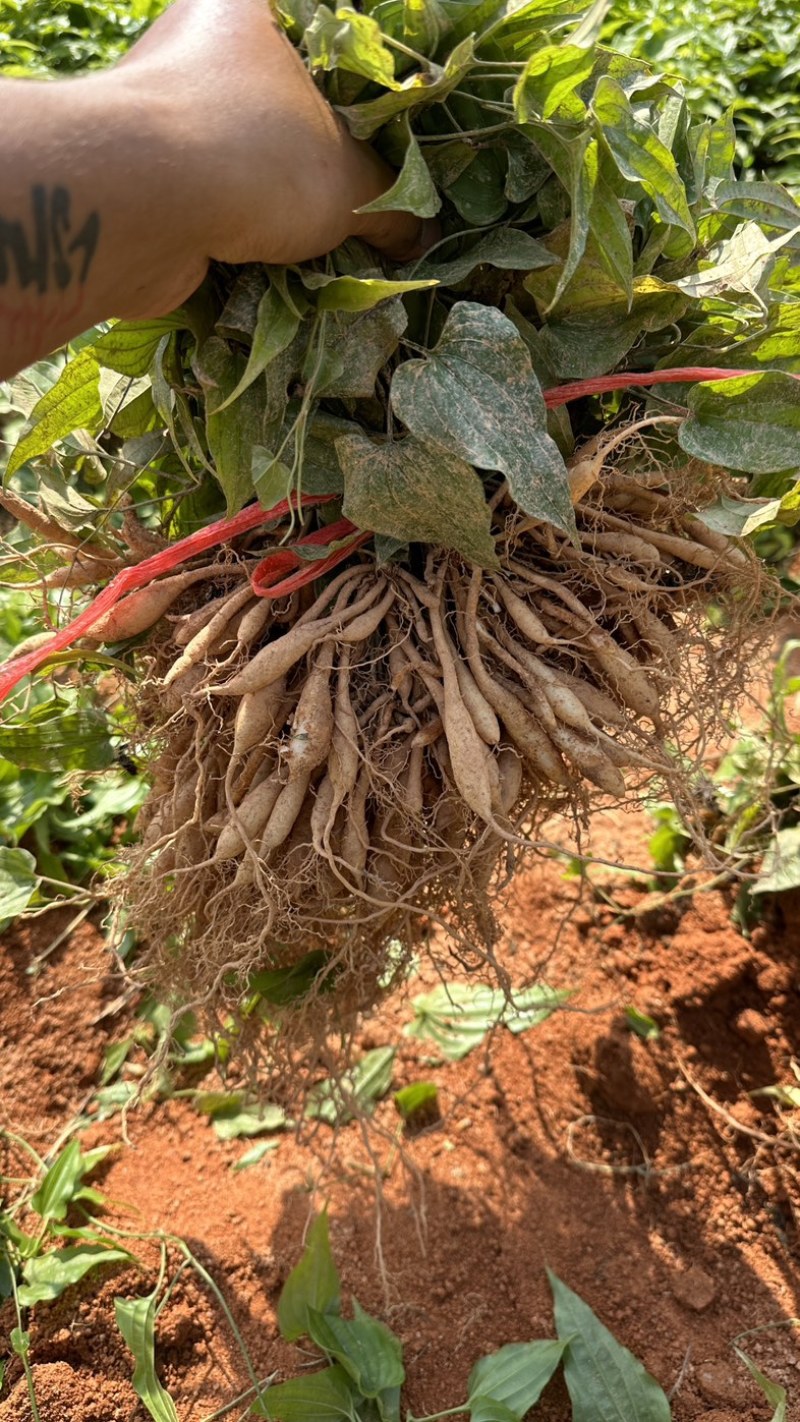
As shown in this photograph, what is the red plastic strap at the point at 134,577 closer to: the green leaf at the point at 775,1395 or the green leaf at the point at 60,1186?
the green leaf at the point at 60,1186

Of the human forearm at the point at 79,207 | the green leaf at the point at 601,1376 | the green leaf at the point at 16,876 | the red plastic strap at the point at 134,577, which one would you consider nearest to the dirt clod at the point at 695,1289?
the green leaf at the point at 601,1376

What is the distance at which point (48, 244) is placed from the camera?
0.59m

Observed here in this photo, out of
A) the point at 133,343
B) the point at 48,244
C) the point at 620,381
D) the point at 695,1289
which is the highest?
the point at 48,244

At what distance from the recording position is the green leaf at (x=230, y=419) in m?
0.80

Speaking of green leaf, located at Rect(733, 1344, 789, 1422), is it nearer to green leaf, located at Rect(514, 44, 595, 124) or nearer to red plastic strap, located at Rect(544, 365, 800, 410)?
red plastic strap, located at Rect(544, 365, 800, 410)

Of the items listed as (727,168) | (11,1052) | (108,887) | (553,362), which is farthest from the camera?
(11,1052)

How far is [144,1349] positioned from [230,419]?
3.23 ft

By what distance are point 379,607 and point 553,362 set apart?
0.26 m

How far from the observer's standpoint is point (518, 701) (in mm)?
947

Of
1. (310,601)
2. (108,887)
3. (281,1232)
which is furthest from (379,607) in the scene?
(281,1232)

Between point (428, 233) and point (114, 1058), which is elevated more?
point (428, 233)

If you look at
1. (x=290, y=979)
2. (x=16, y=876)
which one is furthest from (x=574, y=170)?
(x=16, y=876)

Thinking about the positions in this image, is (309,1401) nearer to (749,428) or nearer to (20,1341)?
(20,1341)

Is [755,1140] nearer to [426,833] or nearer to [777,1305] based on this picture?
[777,1305]
